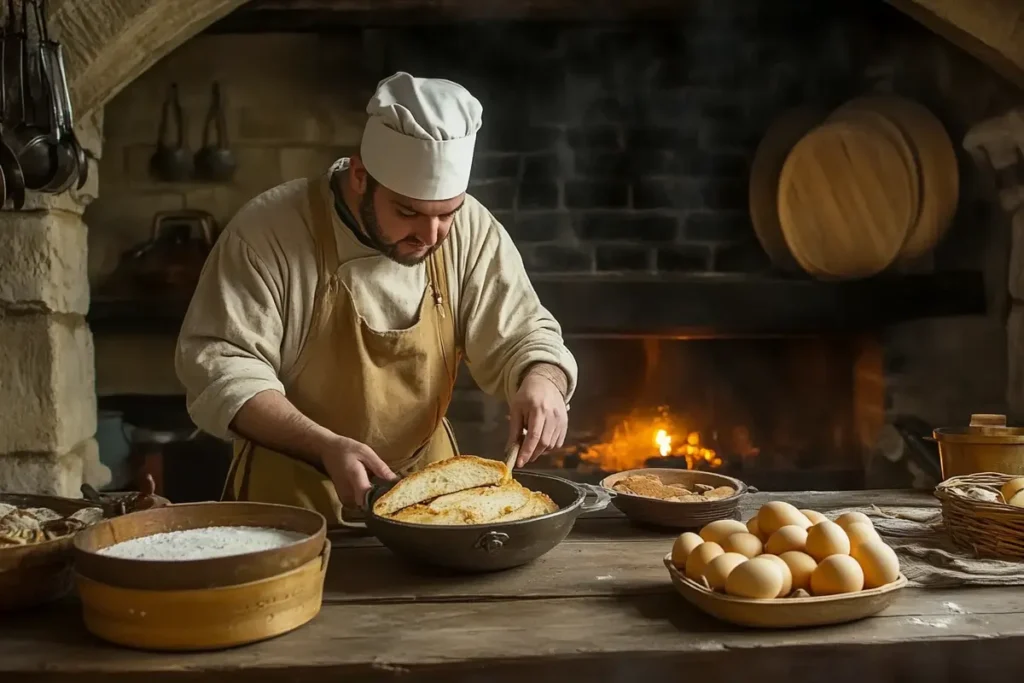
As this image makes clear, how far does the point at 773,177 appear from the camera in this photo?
363 centimetres

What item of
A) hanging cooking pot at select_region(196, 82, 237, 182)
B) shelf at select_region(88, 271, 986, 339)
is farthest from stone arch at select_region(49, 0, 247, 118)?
shelf at select_region(88, 271, 986, 339)

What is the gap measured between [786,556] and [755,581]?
0.10m

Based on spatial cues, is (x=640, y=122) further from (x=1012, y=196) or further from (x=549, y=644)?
(x=549, y=644)

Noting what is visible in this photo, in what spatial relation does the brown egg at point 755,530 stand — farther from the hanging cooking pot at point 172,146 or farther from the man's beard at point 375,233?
the hanging cooking pot at point 172,146

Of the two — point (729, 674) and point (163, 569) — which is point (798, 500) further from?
point (163, 569)

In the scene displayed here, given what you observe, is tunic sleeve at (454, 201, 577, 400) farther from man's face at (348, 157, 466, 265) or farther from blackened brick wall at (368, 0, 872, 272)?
blackened brick wall at (368, 0, 872, 272)

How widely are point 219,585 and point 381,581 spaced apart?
362mm

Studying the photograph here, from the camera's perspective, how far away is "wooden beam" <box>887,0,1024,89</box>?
9.12 ft

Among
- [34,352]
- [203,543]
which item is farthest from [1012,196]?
[34,352]

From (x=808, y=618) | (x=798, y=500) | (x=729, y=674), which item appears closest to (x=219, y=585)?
(x=729, y=674)

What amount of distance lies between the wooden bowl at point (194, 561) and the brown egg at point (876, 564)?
83cm

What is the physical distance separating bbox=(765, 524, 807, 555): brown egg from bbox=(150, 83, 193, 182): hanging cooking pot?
9.80ft

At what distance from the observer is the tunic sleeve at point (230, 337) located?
182cm

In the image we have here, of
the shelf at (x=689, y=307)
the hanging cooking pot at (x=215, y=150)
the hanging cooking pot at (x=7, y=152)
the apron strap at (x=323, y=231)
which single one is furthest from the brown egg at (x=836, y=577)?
the hanging cooking pot at (x=215, y=150)
